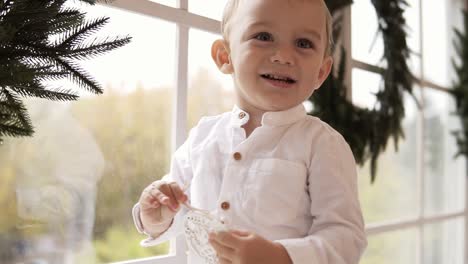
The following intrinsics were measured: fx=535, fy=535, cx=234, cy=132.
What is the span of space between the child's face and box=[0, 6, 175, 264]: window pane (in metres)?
0.34

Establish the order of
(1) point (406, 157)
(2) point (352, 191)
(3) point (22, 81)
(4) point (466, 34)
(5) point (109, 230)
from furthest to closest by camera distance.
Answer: (4) point (466, 34) < (1) point (406, 157) < (5) point (109, 230) < (2) point (352, 191) < (3) point (22, 81)

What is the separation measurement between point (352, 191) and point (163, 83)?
563 mm

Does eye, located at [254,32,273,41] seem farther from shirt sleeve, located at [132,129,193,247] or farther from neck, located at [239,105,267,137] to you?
shirt sleeve, located at [132,129,193,247]

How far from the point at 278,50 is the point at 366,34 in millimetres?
1160

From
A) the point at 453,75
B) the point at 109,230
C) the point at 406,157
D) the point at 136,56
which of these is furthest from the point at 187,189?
the point at 453,75

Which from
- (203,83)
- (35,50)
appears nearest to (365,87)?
(203,83)

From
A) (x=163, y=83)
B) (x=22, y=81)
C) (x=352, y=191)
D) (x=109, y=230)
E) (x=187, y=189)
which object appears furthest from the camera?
(x=163, y=83)

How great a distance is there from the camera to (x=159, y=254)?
48.8 inches

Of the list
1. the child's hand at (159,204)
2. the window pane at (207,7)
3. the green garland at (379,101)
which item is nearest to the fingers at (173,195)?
→ the child's hand at (159,204)

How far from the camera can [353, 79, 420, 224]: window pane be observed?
2156mm

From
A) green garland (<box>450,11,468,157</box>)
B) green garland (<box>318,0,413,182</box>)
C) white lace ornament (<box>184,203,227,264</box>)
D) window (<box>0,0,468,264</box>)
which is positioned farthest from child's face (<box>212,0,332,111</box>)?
green garland (<box>450,11,468,157</box>)

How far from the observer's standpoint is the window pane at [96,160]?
96cm

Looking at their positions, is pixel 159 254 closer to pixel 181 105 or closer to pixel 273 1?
pixel 181 105

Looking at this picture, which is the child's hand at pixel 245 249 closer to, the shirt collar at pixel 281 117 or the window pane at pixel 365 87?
the shirt collar at pixel 281 117
